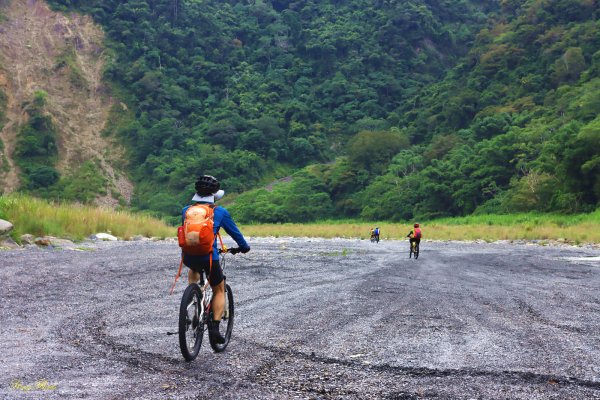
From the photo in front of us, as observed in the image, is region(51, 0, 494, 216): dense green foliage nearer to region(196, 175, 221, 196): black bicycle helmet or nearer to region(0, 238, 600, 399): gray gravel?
region(0, 238, 600, 399): gray gravel

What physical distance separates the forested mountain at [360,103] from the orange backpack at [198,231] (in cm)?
5044

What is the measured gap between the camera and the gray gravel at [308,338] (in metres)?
5.18

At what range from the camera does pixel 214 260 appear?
20.4ft

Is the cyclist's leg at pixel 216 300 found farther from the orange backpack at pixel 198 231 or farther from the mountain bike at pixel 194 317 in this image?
the orange backpack at pixel 198 231

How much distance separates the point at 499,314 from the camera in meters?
9.27

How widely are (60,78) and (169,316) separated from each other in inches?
4445

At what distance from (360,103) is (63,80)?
62.7m

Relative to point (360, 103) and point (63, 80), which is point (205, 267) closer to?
point (63, 80)

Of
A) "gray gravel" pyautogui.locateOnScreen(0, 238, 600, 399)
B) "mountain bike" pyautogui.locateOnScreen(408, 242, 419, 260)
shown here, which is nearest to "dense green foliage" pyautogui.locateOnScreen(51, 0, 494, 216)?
"mountain bike" pyautogui.locateOnScreen(408, 242, 419, 260)

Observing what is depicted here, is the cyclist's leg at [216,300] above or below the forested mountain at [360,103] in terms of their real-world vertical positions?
below

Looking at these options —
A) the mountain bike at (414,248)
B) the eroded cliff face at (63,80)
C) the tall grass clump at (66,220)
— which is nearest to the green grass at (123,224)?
the tall grass clump at (66,220)

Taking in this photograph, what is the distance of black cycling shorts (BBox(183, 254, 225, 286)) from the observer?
6047 millimetres

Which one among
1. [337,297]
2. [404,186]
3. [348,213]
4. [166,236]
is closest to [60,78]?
[348,213]

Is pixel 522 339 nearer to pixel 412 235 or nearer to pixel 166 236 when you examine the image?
pixel 412 235
